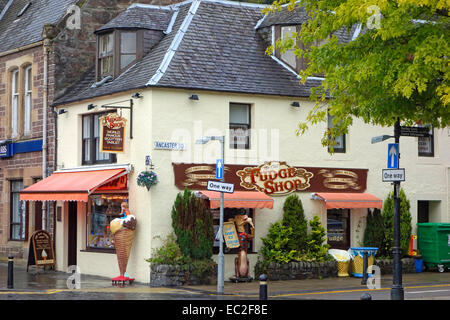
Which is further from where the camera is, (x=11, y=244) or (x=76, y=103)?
(x=11, y=244)

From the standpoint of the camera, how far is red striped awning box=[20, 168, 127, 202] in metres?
23.0

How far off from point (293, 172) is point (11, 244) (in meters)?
10.8

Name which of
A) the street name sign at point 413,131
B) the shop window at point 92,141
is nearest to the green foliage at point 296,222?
the shop window at point 92,141

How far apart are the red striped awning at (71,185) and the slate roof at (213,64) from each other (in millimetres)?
2296

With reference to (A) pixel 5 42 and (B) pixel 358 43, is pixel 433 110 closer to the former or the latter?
(B) pixel 358 43

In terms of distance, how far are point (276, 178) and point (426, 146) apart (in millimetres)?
6017

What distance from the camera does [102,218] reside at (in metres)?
25.2

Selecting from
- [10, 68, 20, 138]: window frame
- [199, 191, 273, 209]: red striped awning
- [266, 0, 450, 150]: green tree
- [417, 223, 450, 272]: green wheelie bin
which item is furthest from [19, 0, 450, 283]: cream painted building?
[266, 0, 450, 150]: green tree

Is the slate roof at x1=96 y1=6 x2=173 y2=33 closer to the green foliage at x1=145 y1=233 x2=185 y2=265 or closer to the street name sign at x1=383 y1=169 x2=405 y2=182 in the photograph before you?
the green foliage at x1=145 y1=233 x2=185 y2=265

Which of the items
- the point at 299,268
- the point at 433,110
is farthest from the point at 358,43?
the point at 299,268

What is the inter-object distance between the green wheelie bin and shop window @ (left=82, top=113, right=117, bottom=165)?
1011 cm

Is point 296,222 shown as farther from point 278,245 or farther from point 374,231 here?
point 374,231

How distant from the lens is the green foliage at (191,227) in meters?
22.5

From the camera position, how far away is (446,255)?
85.6ft
